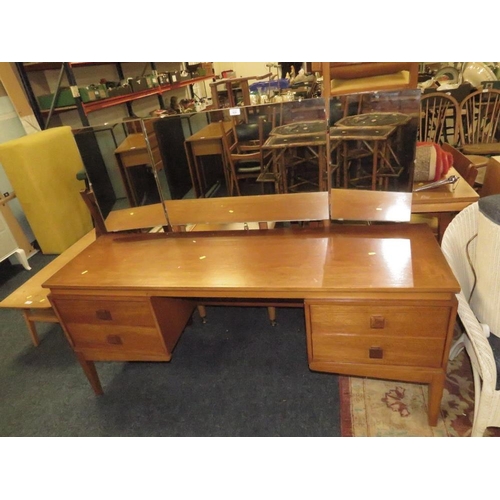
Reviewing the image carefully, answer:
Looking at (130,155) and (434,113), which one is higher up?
(130,155)

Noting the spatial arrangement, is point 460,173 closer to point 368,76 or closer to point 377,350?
point 368,76

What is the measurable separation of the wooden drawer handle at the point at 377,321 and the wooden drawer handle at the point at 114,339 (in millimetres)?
922

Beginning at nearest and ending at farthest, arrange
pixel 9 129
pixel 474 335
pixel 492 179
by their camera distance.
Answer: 1. pixel 474 335
2. pixel 492 179
3. pixel 9 129

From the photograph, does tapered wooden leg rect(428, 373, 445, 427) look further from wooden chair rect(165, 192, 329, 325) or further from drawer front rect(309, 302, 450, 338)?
wooden chair rect(165, 192, 329, 325)

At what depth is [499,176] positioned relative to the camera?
5.47 ft

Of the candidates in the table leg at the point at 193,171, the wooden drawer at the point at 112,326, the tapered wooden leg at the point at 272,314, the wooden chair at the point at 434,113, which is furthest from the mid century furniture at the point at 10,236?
the wooden chair at the point at 434,113

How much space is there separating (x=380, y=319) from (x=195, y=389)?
92 cm

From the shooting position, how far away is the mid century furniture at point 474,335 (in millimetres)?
962

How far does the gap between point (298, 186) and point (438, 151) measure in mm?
666

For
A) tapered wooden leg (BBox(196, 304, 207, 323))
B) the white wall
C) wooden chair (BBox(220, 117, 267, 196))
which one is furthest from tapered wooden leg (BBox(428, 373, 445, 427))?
the white wall

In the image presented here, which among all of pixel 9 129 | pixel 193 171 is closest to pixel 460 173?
pixel 193 171

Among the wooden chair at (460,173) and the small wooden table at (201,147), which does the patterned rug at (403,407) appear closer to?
the wooden chair at (460,173)

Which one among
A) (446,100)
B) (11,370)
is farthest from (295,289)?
(446,100)

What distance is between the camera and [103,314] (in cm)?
128
